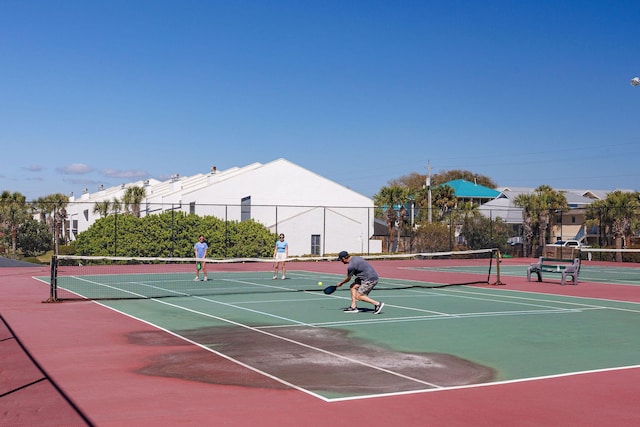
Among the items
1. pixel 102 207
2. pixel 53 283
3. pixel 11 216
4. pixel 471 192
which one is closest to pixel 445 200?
pixel 102 207

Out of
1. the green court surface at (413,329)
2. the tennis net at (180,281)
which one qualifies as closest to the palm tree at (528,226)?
A: the tennis net at (180,281)

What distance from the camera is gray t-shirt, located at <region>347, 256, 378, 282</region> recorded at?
55.0ft

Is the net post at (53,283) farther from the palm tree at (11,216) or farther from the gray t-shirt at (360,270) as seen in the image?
the palm tree at (11,216)

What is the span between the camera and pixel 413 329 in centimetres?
1459

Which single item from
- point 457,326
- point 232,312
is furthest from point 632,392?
point 232,312

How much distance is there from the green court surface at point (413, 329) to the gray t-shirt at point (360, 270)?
33.9 inches

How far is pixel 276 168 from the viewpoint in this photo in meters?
56.5

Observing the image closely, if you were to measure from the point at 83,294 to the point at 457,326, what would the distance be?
38.9 feet

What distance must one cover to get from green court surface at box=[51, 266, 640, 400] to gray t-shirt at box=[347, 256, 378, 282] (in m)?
0.86

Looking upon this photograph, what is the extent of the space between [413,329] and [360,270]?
103 inches

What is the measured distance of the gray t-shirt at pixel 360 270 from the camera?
16766 mm

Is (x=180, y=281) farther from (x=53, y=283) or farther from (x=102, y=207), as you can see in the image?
(x=102, y=207)

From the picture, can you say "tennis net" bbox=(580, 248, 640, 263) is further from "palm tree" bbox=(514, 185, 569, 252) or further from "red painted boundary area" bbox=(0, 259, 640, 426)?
"red painted boundary area" bbox=(0, 259, 640, 426)

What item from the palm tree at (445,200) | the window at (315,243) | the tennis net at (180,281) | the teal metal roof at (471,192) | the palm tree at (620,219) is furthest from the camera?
the teal metal roof at (471,192)
